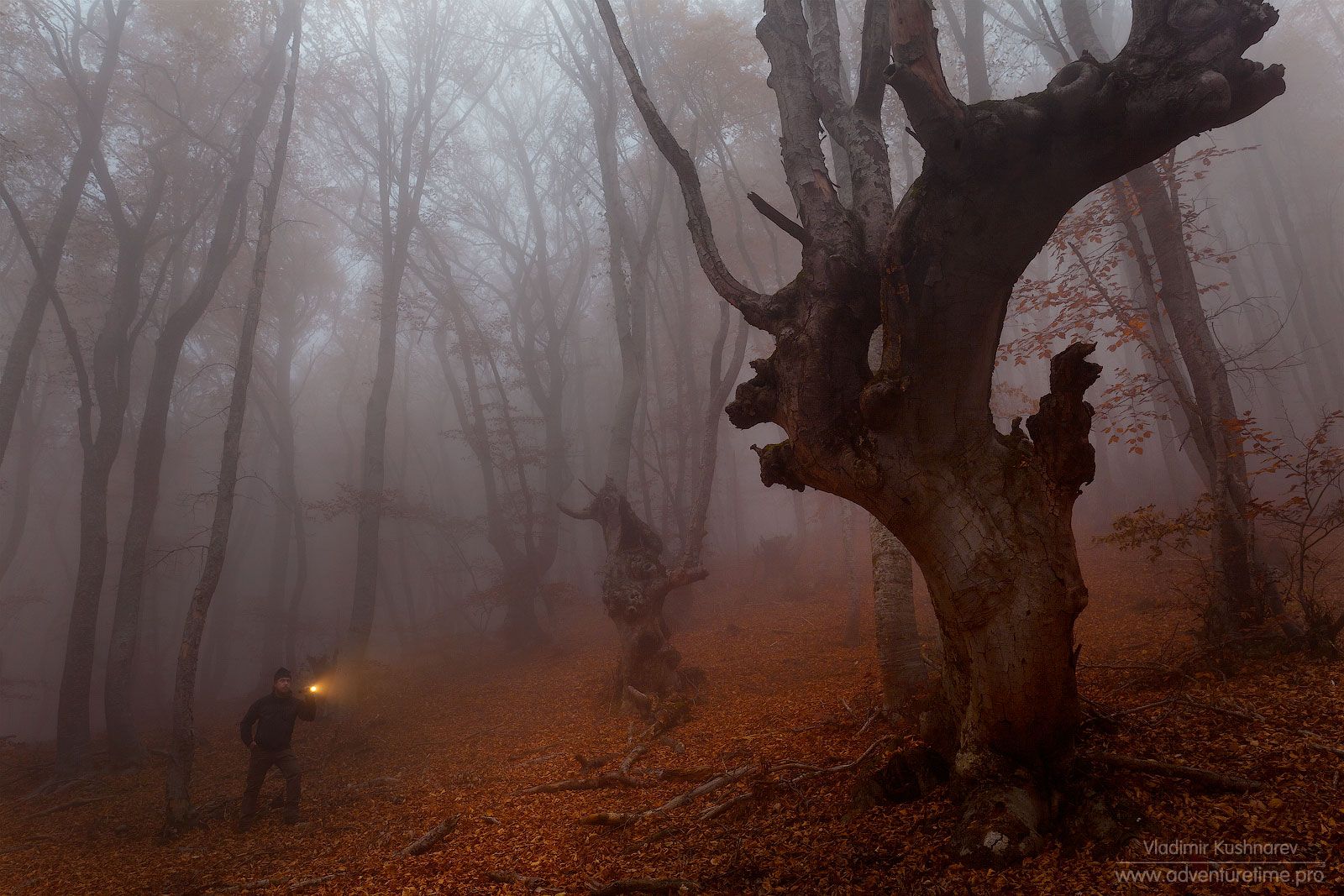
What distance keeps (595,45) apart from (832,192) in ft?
46.8

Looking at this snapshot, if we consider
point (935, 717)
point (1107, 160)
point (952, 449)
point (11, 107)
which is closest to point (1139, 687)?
point (935, 717)

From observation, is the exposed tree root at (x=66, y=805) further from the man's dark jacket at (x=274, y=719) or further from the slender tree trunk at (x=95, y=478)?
the man's dark jacket at (x=274, y=719)

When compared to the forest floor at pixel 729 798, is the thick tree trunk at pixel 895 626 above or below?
above

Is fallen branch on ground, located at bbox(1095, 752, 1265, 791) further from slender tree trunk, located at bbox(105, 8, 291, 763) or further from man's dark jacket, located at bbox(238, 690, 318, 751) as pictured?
slender tree trunk, located at bbox(105, 8, 291, 763)

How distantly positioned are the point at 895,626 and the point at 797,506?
Answer: 43.5 ft

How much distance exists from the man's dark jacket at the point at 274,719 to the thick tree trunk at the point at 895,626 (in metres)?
5.83

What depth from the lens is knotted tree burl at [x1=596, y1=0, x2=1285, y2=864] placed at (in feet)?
9.45

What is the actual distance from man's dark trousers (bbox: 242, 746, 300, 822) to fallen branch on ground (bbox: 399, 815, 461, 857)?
246 cm

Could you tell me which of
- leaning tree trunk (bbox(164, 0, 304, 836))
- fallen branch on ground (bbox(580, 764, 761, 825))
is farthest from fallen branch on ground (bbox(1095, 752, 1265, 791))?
leaning tree trunk (bbox(164, 0, 304, 836))

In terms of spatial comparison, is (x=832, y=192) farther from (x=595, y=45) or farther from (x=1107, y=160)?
(x=595, y=45)

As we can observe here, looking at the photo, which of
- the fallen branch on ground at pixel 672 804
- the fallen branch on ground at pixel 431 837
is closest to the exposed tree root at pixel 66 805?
the fallen branch on ground at pixel 431 837

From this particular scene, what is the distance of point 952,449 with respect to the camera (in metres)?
3.31

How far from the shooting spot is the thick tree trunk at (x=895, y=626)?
5688 mm

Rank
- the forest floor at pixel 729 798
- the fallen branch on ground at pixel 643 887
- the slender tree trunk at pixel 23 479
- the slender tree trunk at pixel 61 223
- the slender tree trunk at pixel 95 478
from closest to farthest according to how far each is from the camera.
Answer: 1. the forest floor at pixel 729 798
2. the fallen branch on ground at pixel 643 887
3. the slender tree trunk at pixel 95 478
4. the slender tree trunk at pixel 61 223
5. the slender tree trunk at pixel 23 479
